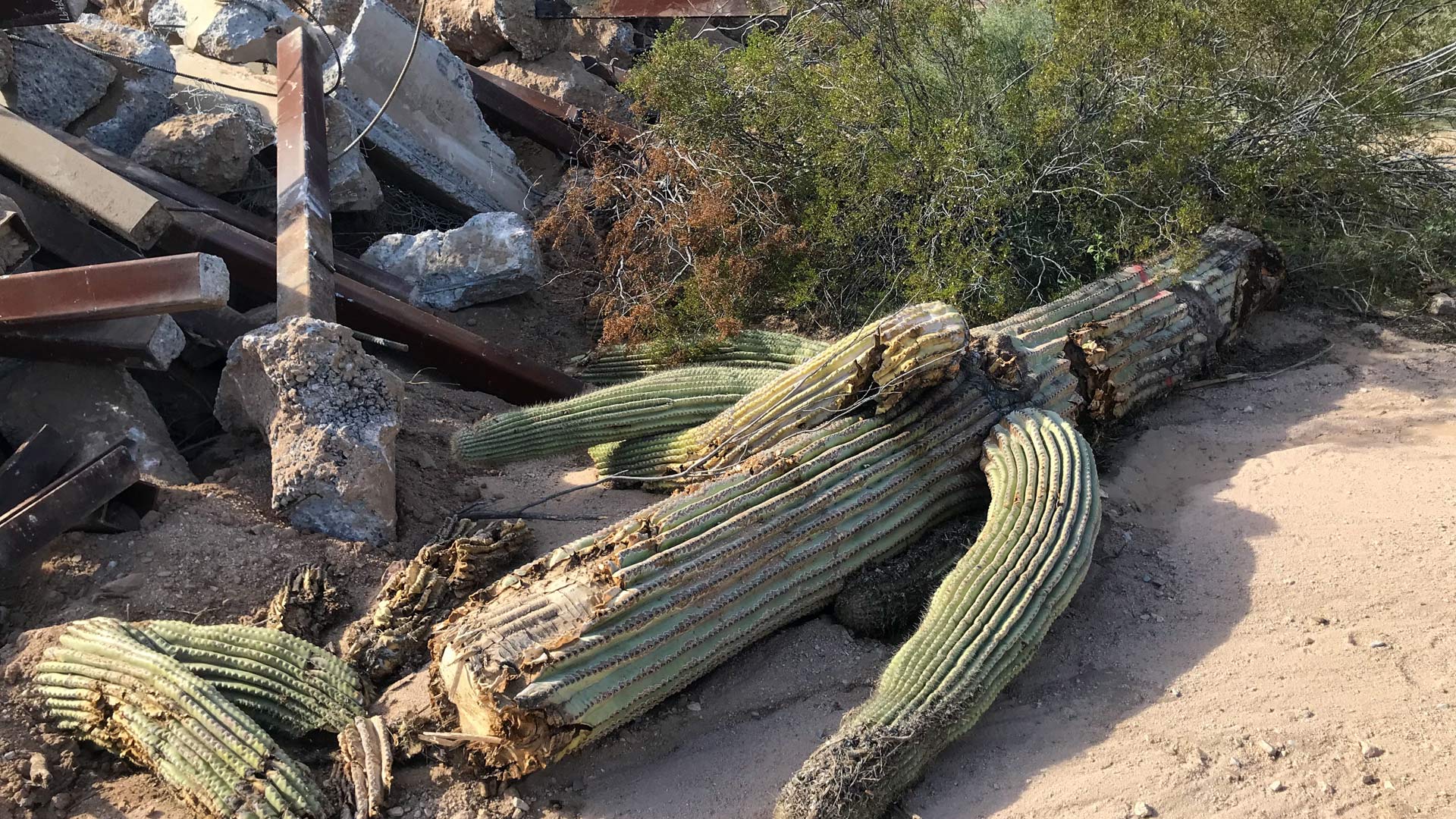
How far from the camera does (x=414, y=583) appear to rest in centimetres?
371

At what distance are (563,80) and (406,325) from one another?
4.03 metres

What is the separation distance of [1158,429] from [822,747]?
116 inches

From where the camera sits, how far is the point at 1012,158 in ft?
18.8

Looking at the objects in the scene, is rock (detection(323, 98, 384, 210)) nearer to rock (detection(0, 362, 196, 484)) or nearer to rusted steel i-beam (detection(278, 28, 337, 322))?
rusted steel i-beam (detection(278, 28, 337, 322))

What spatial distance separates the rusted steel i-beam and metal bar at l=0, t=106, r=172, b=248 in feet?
1.95

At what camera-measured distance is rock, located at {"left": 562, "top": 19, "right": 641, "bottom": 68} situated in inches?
353

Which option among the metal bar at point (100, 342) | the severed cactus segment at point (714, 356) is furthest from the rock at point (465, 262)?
the metal bar at point (100, 342)

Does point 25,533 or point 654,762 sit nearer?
point 654,762

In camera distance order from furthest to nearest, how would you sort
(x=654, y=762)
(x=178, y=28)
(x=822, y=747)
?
(x=178, y=28) < (x=654, y=762) < (x=822, y=747)

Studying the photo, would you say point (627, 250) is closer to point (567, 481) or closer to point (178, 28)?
point (567, 481)

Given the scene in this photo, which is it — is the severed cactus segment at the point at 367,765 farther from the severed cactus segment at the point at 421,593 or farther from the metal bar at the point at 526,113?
the metal bar at the point at 526,113

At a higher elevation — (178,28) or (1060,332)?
(178,28)

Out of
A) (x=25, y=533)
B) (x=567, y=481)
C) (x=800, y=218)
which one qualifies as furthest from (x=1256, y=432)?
(x=25, y=533)

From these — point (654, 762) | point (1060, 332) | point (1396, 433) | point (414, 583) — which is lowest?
point (654, 762)
